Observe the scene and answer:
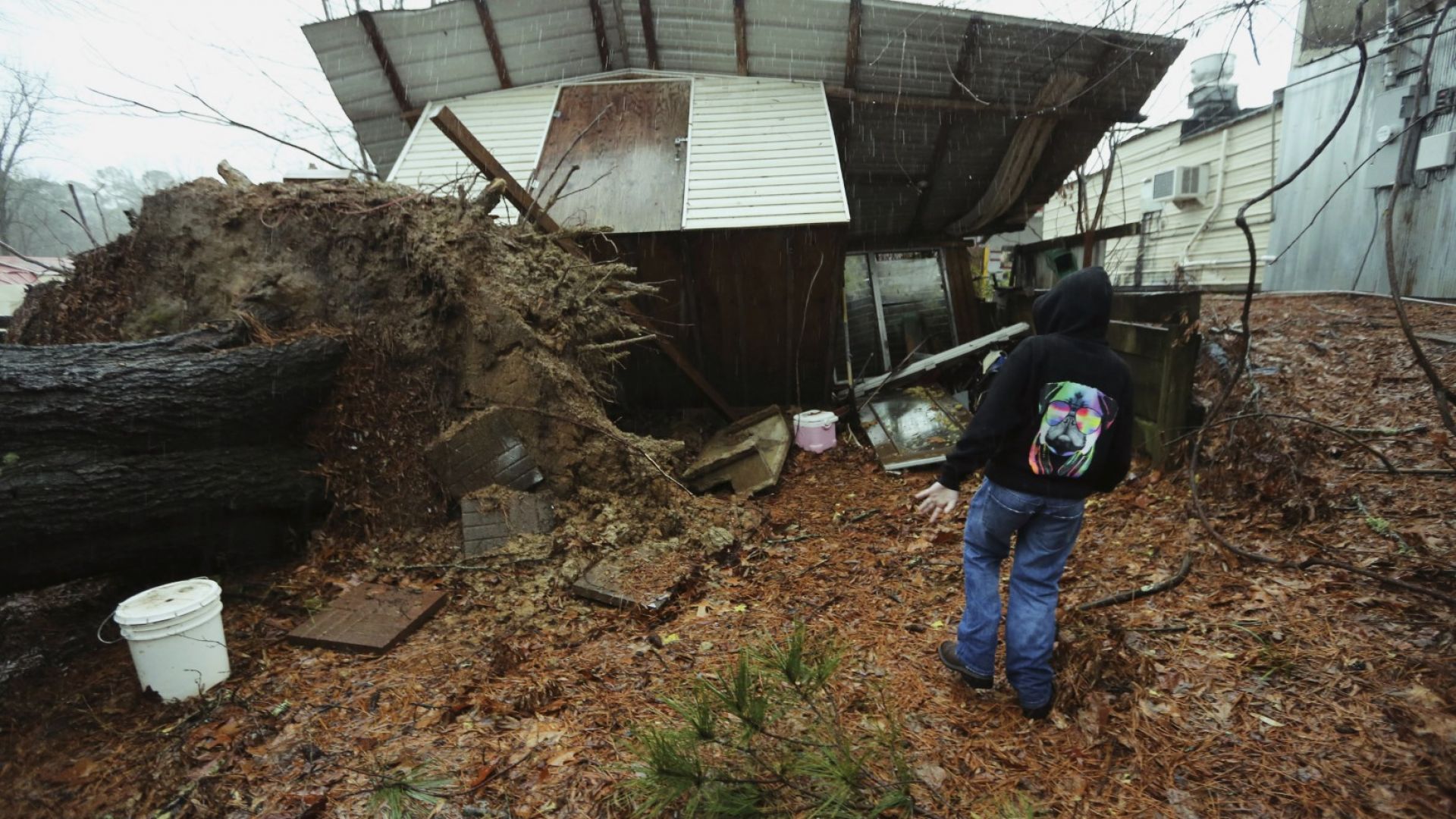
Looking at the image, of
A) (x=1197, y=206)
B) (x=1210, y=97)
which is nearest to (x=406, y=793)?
(x=1197, y=206)

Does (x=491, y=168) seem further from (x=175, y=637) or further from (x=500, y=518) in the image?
(x=175, y=637)

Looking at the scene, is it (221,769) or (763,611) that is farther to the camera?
(763,611)

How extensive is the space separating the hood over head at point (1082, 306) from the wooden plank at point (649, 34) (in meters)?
6.46

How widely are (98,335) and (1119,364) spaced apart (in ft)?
24.4

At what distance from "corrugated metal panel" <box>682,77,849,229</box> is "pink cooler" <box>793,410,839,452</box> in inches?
89.9

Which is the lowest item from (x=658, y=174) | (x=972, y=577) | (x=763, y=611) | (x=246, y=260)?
(x=763, y=611)

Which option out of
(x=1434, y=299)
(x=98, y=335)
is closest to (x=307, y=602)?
(x=98, y=335)

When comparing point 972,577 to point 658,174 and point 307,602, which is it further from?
point 658,174

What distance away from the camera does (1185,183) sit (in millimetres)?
12555

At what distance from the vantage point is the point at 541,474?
487cm

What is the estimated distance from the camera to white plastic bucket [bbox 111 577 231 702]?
3021mm

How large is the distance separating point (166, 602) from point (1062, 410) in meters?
4.30

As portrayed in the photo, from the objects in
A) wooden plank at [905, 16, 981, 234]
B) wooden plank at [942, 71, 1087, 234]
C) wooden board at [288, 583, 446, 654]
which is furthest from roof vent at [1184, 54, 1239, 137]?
wooden board at [288, 583, 446, 654]

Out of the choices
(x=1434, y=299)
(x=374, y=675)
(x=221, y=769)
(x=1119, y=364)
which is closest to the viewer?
(x=1119, y=364)
